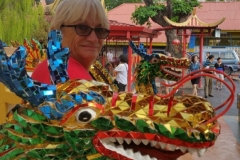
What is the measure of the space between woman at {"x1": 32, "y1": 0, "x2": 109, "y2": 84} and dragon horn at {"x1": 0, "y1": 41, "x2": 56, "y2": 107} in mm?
249

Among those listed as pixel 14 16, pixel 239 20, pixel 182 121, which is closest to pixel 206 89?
pixel 14 16

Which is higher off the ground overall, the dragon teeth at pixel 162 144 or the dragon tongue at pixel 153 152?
the dragon teeth at pixel 162 144

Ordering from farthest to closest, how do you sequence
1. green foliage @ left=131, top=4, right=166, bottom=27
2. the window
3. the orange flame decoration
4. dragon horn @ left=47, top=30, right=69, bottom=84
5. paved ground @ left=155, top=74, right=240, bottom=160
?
the window < green foliage @ left=131, top=4, right=166, bottom=27 < paved ground @ left=155, top=74, right=240, bottom=160 < the orange flame decoration < dragon horn @ left=47, top=30, right=69, bottom=84

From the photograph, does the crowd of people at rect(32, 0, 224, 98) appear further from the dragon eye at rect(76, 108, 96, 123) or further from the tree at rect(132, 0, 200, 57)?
the tree at rect(132, 0, 200, 57)

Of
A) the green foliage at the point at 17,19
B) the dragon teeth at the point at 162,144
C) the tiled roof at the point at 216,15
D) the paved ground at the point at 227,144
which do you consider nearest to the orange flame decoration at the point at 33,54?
the dragon teeth at the point at 162,144

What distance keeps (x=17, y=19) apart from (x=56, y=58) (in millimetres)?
12498

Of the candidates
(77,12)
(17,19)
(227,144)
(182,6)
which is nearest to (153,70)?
(77,12)

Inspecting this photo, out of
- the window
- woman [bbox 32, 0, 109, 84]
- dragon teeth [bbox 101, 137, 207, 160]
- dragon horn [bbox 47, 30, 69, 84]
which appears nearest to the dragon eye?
dragon teeth [bbox 101, 137, 207, 160]

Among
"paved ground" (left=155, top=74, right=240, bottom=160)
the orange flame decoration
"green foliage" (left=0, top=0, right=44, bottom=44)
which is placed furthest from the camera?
"green foliage" (left=0, top=0, right=44, bottom=44)

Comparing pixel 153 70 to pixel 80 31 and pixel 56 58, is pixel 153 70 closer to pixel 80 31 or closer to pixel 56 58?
pixel 80 31

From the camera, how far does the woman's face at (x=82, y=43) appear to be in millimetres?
1655

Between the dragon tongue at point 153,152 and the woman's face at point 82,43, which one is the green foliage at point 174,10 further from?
the dragon tongue at point 153,152

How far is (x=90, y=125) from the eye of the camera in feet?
4.17

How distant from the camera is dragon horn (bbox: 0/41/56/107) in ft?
3.98
